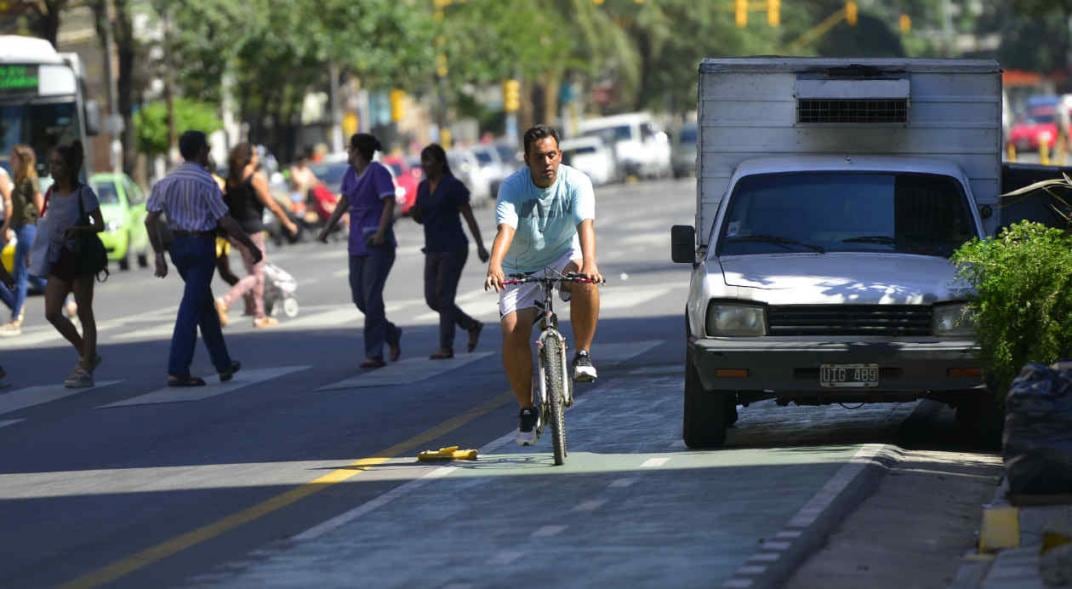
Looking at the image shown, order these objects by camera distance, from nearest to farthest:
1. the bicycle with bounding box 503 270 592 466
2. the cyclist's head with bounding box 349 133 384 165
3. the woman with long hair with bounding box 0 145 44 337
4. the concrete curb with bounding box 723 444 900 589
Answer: the concrete curb with bounding box 723 444 900 589, the bicycle with bounding box 503 270 592 466, the cyclist's head with bounding box 349 133 384 165, the woman with long hair with bounding box 0 145 44 337

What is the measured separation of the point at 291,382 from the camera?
16.8 metres

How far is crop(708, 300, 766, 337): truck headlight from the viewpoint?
37.4 feet

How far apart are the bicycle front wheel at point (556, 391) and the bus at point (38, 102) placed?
20742 millimetres

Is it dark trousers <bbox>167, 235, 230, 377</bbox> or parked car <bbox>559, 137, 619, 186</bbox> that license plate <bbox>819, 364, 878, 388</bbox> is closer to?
dark trousers <bbox>167, 235, 230, 377</bbox>

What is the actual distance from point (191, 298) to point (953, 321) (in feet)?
22.1

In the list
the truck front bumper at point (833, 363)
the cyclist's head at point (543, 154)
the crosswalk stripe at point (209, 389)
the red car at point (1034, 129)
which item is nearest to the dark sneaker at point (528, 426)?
the truck front bumper at point (833, 363)

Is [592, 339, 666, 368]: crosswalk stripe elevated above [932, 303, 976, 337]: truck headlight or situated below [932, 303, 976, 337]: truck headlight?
below

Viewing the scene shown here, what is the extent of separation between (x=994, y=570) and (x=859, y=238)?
448cm

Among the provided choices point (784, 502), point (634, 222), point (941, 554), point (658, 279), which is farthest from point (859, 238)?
point (634, 222)

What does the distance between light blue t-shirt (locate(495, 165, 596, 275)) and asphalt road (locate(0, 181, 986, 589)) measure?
1035 millimetres

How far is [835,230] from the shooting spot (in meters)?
12.4

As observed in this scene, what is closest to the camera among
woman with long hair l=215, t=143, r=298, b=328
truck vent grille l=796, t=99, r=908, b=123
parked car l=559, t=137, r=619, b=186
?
truck vent grille l=796, t=99, r=908, b=123

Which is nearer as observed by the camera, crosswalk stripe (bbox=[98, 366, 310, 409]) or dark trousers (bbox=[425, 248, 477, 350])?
crosswalk stripe (bbox=[98, 366, 310, 409])

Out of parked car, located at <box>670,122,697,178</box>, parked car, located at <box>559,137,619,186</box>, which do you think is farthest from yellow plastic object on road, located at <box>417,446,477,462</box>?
parked car, located at <box>670,122,697,178</box>
